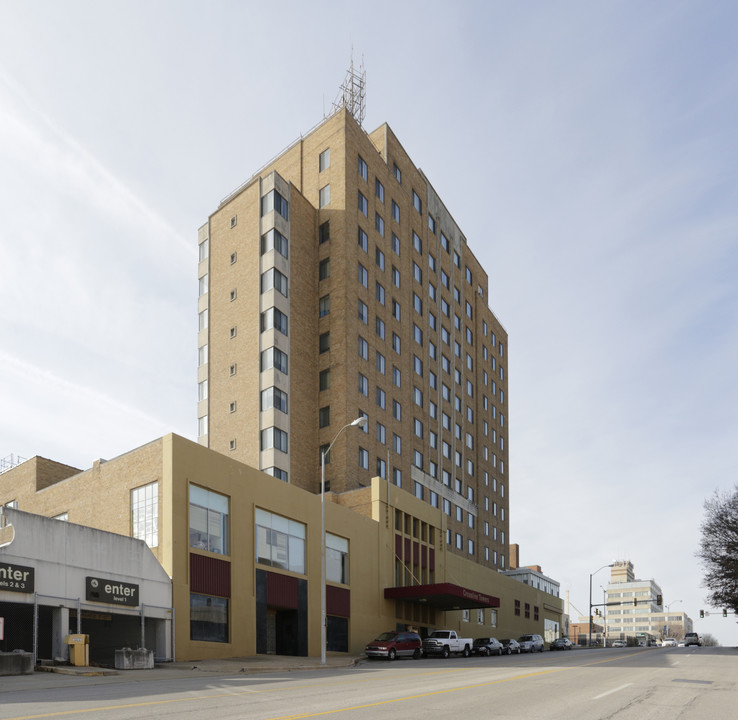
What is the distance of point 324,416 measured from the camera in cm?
5709

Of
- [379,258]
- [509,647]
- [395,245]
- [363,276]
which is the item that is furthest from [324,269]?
[509,647]

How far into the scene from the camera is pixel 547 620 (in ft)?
316

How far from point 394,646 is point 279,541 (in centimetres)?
819

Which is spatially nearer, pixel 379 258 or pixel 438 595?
pixel 438 595

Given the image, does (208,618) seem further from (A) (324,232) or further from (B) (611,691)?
(A) (324,232)

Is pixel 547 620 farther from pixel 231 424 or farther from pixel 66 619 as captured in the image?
pixel 66 619

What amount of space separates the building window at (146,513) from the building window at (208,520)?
1523mm

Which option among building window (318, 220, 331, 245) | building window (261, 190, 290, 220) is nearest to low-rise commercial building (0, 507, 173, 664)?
building window (261, 190, 290, 220)

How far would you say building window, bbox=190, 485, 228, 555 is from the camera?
113 ft

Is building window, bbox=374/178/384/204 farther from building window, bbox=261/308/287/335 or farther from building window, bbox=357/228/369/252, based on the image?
building window, bbox=261/308/287/335

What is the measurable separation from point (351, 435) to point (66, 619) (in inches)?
1180

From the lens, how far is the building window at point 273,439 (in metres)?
52.3

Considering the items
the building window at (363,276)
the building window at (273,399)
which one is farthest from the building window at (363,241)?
the building window at (273,399)

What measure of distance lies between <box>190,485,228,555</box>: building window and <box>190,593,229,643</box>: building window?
84.1 inches
